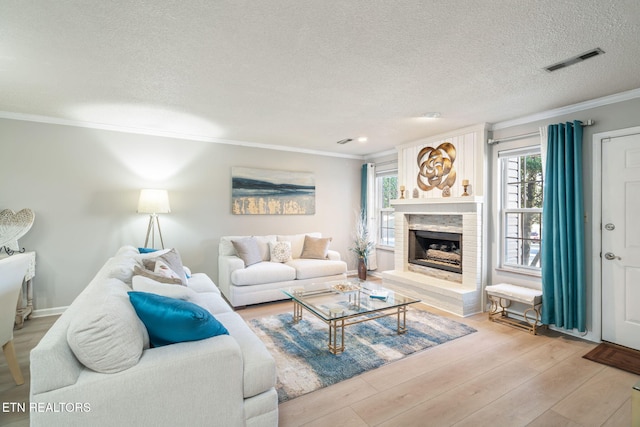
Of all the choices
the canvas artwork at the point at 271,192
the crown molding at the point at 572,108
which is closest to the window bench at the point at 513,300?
the crown molding at the point at 572,108

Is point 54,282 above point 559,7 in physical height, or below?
below

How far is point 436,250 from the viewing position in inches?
187

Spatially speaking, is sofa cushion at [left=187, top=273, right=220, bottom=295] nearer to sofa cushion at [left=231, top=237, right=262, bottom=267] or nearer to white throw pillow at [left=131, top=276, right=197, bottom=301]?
sofa cushion at [left=231, top=237, right=262, bottom=267]

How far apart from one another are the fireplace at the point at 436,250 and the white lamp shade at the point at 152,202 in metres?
3.81

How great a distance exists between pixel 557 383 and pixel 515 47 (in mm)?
2568

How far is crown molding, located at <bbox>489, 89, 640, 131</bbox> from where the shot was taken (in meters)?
2.91

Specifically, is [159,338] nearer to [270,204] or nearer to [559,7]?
[559,7]

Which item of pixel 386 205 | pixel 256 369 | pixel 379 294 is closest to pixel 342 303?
pixel 379 294

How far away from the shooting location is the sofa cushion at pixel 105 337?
4.47 feet

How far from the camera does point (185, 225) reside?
466 centimetres

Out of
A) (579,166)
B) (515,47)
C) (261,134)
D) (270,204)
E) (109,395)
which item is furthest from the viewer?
→ (270,204)

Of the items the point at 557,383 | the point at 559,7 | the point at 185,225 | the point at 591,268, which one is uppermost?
the point at 559,7

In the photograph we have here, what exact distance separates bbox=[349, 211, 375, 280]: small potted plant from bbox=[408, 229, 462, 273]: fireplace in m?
0.99

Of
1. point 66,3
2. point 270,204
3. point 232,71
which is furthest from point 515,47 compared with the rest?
point 270,204
